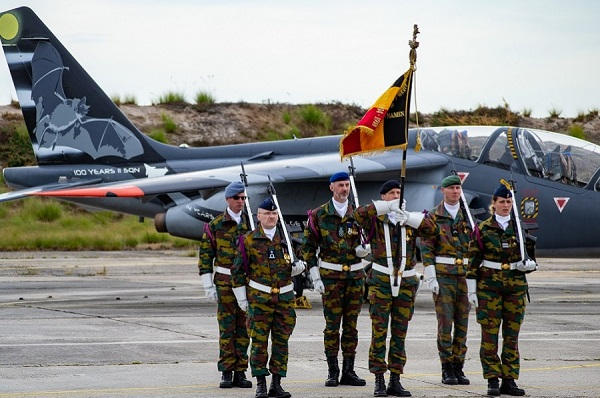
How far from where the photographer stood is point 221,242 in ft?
33.2

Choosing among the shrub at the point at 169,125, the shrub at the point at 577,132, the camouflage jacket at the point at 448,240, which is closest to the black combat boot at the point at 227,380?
the camouflage jacket at the point at 448,240

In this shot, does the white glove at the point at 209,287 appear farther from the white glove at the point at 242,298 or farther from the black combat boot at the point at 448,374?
the black combat boot at the point at 448,374

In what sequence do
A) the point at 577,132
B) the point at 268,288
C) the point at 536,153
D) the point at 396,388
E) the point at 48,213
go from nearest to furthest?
the point at 396,388 → the point at 268,288 → the point at 536,153 → the point at 48,213 → the point at 577,132

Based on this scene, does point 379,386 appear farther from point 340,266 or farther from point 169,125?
point 169,125

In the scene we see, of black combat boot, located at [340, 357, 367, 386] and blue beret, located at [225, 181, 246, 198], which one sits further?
blue beret, located at [225, 181, 246, 198]

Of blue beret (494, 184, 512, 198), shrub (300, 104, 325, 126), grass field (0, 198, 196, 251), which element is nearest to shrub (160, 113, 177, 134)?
shrub (300, 104, 325, 126)

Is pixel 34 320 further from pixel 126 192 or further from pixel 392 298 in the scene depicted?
pixel 392 298

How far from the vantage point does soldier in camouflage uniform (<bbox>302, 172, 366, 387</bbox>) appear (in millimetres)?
9797

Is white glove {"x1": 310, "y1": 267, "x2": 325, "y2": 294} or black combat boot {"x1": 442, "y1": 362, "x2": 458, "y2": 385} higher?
white glove {"x1": 310, "y1": 267, "x2": 325, "y2": 294}

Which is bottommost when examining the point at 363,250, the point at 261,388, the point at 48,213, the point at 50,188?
the point at 48,213

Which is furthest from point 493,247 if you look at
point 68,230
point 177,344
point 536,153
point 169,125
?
point 169,125

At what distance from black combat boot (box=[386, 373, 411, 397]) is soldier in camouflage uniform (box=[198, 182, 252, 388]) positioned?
1334mm

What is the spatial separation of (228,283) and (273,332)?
0.86 m

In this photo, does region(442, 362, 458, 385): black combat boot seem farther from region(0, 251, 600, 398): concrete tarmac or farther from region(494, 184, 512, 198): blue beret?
region(494, 184, 512, 198): blue beret
